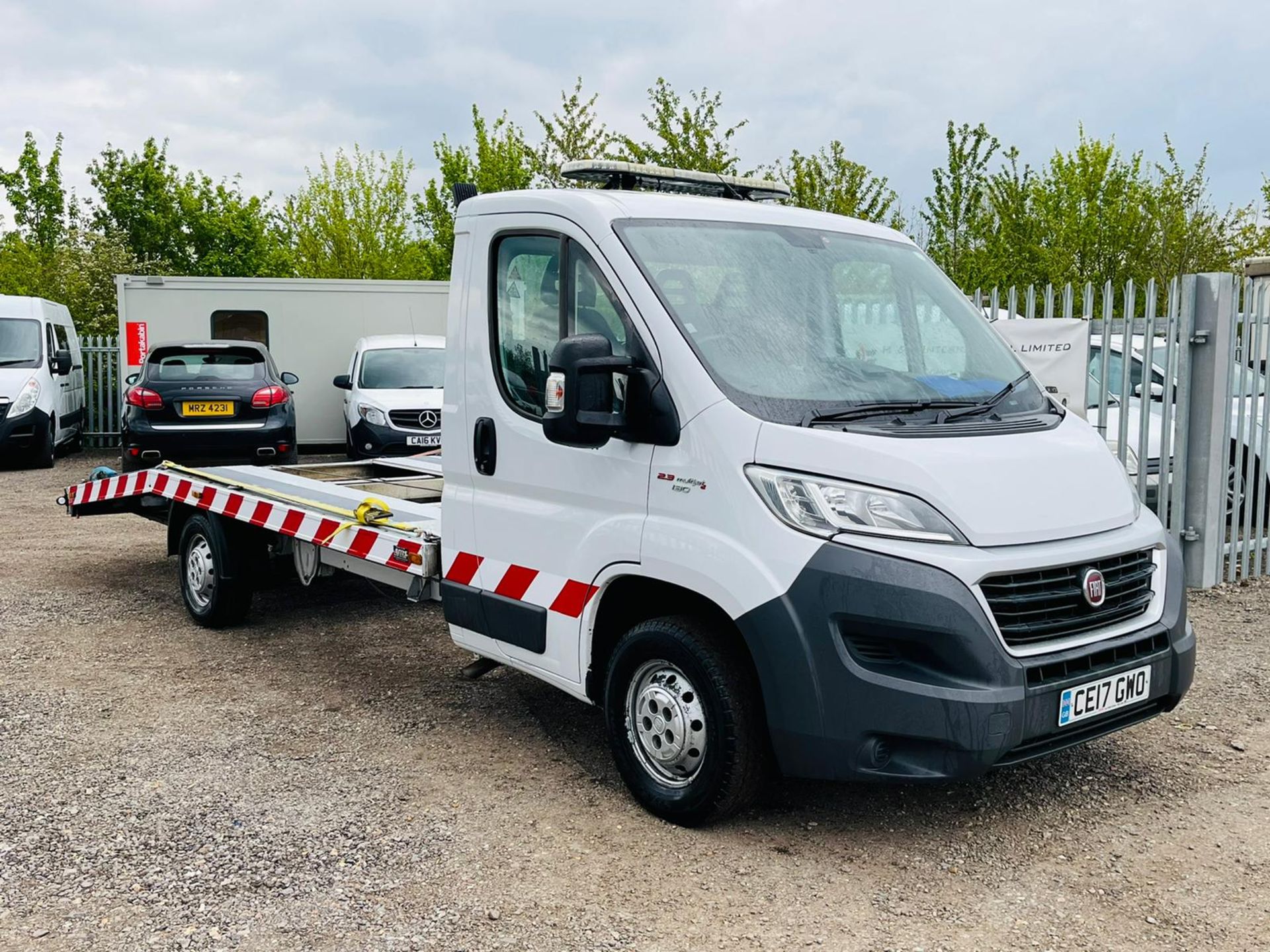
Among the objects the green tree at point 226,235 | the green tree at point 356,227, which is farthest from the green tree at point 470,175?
the green tree at point 226,235

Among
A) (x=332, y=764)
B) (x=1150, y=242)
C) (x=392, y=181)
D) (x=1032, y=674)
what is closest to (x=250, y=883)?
(x=332, y=764)

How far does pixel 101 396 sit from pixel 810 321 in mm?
18827

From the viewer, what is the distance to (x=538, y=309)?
4.51 metres

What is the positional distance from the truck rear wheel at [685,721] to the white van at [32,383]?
46.9 ft

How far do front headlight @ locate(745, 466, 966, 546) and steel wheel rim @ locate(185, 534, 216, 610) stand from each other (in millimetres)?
4498

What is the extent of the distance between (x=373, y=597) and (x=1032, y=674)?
17.4 feet

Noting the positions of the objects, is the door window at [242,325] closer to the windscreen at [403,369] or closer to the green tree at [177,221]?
the windscreen at [403,369]

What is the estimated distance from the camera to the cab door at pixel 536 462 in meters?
4.17

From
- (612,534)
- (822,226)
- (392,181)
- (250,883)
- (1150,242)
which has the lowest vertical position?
(250,883)

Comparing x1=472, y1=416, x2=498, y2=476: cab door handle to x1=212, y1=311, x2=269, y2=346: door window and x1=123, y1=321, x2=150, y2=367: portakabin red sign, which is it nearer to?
x1=212, y1=311, x2=269, y2=346: door window

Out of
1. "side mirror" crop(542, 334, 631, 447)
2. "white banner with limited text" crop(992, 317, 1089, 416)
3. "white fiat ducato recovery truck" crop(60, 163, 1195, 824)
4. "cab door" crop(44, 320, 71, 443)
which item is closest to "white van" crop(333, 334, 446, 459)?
"cab door" crop(44, 320, 71, 443)

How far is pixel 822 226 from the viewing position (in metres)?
4.73

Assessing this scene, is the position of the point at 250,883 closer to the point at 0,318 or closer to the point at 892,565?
the point at 892,565

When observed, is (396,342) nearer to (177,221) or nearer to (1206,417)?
(1206,417)
